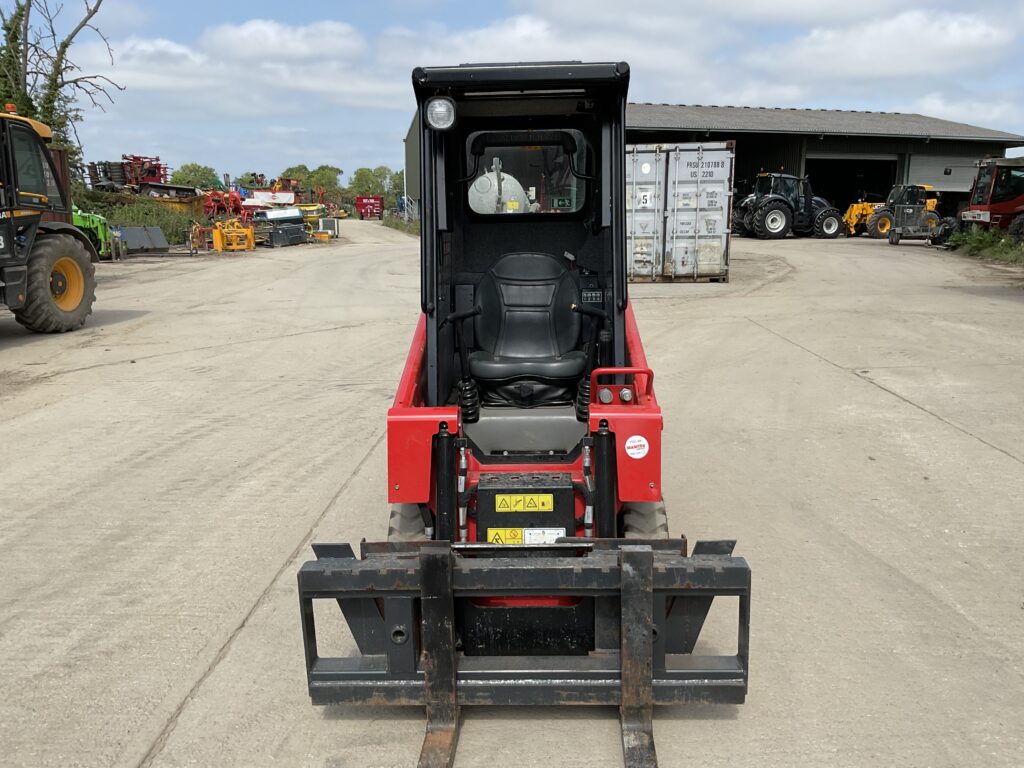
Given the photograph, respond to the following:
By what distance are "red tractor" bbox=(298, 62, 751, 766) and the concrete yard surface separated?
0.89 ft

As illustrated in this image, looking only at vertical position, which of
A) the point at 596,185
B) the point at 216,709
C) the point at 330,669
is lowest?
the point at 216,709

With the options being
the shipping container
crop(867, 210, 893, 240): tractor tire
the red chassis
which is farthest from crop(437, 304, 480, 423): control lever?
crop(867, 210, 893, 240): tractor tire

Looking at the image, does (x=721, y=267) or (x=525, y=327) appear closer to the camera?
(x=525, y=327)

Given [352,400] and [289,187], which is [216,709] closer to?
[352,400]

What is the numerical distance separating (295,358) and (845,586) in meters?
7.58

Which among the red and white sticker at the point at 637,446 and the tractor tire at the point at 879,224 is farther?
the tractor tire at the point at 879,224

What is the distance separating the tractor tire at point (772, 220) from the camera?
30719 mm

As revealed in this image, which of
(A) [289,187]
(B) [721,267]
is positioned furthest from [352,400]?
(A) [289,187]

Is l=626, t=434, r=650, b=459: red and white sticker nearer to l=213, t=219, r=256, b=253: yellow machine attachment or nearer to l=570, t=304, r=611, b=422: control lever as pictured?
l=570, t=304, r=611, b=422: control lever

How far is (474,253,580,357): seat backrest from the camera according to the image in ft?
14.9

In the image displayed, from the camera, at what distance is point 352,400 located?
8.32 meters

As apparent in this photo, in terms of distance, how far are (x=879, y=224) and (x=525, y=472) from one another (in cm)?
3215

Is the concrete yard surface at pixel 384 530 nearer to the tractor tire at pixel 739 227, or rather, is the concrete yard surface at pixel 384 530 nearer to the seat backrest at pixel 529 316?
the seat backrest at pixel 529 316

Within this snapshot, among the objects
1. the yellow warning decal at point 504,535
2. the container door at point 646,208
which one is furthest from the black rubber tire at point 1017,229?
the yellow warning decal at point 504,535
